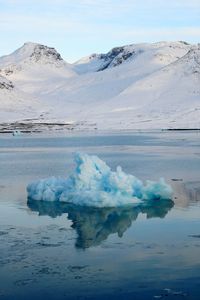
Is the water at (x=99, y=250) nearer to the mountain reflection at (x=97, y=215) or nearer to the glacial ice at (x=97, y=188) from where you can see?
the mountain reflection at (x=97, y=215)

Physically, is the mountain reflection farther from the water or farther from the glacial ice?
the glacial ice

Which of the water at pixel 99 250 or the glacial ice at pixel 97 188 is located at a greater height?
the glacial ice at pixel 97 188

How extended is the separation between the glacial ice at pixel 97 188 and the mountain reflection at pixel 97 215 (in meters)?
0.32

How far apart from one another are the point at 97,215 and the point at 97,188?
2241 millimetres

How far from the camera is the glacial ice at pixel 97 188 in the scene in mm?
22344

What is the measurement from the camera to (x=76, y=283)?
1352cm

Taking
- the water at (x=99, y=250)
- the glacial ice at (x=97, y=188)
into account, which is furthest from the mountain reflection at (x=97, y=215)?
the glacial ice at (x=97, y=188)

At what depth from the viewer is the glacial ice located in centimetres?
2234

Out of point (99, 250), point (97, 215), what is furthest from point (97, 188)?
point (99, 250)

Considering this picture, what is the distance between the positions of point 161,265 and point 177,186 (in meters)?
13.6

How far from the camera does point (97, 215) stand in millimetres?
20891

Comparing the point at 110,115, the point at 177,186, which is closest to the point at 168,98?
the point at 110,115

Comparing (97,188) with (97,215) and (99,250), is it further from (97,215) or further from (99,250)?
(99,250)

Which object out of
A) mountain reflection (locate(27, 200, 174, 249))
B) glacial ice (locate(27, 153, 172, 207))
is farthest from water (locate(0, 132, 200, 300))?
glacial ice (locate(27, 153, 172, 207))
